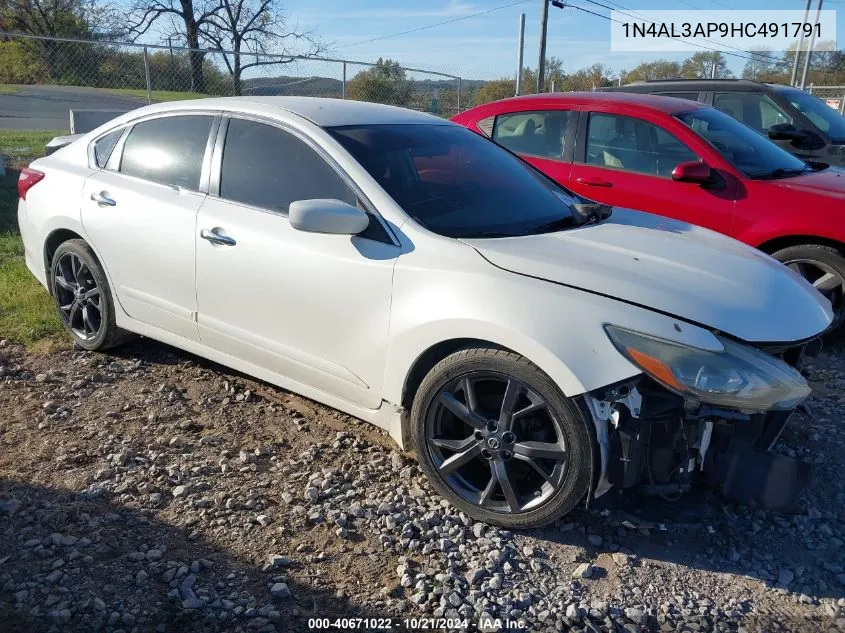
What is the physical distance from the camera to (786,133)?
25.0ft

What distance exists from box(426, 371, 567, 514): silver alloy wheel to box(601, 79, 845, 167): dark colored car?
20.1 feet

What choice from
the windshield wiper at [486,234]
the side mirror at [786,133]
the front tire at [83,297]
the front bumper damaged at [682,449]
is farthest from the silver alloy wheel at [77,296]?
the side mirror at [786,133]

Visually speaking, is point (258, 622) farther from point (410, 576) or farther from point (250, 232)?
point (250, 232)

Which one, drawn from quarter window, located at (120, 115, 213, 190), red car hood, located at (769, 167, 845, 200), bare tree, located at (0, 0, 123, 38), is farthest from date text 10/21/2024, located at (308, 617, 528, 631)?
bare tree, located at (0, 0, 123, 38)

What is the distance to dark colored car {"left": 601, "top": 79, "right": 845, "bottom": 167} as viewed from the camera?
755cm

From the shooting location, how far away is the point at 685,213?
562 centimetres

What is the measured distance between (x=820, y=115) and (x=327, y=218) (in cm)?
693

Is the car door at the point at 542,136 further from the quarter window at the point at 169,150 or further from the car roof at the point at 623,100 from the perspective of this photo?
the quarter window at the point at 169,150

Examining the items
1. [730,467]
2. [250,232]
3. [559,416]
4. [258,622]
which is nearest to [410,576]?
[258,622]

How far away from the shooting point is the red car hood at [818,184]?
5.15 m

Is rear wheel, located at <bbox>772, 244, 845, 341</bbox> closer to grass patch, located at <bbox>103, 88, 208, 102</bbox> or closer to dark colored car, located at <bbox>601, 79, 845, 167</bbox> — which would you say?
dark colored car, located at <bbox>601, 79, 845, 167</bbox>

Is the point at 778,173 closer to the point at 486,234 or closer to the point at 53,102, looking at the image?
the point at 486,234

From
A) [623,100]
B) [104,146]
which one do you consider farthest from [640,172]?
[104,146]

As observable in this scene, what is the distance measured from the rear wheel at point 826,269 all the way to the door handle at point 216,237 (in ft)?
12.4
